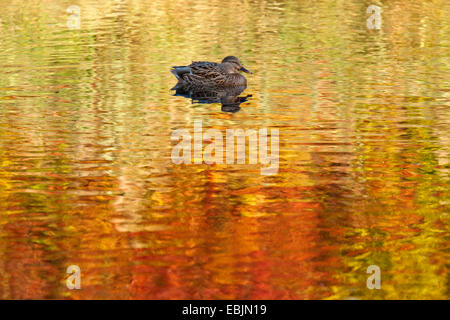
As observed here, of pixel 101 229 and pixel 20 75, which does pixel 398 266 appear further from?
pixel 20 75

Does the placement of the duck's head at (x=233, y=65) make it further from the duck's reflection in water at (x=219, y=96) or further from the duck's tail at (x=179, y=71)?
the duck's tail at (x=179, y=71)

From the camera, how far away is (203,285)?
686cm

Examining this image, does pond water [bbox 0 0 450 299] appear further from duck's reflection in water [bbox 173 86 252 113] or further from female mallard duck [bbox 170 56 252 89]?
female mallard duck [bbox 170 56 252 89]

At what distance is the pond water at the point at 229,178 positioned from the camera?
7090 mm

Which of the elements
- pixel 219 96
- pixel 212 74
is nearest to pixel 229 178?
pixel 219 96

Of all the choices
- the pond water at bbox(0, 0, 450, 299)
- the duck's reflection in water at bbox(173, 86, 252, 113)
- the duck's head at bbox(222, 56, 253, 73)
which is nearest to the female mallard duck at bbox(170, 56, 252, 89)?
the duck's head at bbox(222, 56, 253, 73)

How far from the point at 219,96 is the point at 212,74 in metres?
0.85

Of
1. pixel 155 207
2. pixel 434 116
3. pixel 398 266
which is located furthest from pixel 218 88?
pixel 398 266

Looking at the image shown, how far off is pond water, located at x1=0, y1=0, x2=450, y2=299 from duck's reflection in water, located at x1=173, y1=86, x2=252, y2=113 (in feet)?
0.51

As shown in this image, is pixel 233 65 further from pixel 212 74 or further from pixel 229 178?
pixel 229 178

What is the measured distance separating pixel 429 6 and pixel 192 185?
20.6 metres

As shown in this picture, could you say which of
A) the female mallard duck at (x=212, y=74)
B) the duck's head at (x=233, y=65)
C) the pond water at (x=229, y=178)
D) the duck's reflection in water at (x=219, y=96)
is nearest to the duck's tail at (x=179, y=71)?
the female mallard duck at (x=212, y=74)

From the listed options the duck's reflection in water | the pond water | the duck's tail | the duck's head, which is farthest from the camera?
the duck's head

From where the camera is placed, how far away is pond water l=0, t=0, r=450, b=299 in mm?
7090
